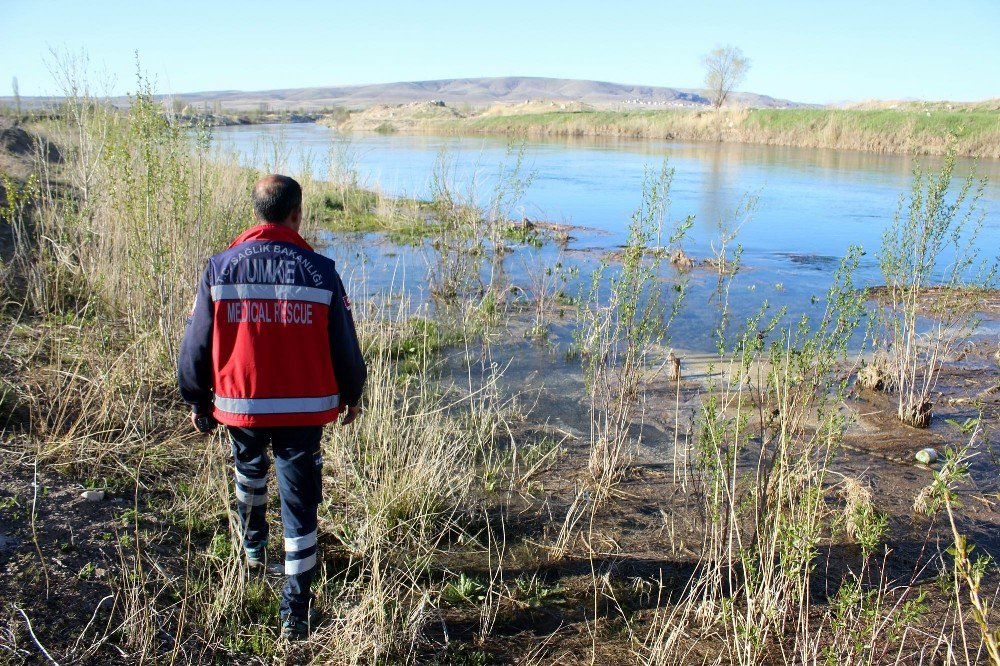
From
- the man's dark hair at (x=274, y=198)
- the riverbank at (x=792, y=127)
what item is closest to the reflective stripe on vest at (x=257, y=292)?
the man's dark hair at (x=274, y=198)

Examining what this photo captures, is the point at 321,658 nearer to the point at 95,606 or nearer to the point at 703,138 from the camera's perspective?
the point at 95,606

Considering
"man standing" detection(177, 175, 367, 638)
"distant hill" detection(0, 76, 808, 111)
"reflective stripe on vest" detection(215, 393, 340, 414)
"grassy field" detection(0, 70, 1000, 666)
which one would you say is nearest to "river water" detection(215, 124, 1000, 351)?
"grassy field" detection(0, 70, 1000, 666)

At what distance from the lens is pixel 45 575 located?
286 cm

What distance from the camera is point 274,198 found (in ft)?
9.28

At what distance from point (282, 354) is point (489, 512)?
70.3 inches

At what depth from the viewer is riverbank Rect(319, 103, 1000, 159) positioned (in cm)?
2645

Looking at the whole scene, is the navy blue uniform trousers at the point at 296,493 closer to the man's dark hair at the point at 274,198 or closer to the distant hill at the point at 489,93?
the man's dark hair at the point at 274,198

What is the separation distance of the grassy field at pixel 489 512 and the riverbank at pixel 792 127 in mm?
17324

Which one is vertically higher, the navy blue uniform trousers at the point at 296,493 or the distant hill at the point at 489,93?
the distant hill at the point at 489,93

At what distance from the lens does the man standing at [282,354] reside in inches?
108

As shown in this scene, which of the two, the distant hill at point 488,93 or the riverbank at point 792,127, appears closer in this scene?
the riverbank at point 792,127

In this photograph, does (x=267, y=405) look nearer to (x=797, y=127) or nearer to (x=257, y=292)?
(x=257, y=292)

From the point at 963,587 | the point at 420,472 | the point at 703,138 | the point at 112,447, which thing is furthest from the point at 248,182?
the point at 703,138

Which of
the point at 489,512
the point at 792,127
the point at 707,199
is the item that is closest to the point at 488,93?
the point at 792,127
